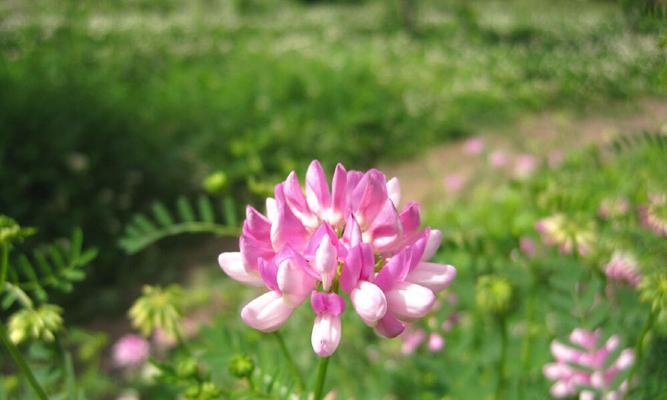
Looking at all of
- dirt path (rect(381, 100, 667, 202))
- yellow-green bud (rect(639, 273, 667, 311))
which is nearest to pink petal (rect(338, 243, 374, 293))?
yellow-green bud (rect(639, 273, 667, 311))

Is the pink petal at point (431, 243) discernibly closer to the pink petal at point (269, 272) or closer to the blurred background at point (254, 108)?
the pink petal at point (269, 272)

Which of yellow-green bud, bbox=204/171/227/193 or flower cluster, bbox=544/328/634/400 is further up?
yellow-green bud, bbox=204/171/227/193

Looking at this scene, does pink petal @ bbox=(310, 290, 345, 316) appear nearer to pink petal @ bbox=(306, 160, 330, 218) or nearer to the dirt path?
pink petal @ bbox=(306, 160, 330, 218)

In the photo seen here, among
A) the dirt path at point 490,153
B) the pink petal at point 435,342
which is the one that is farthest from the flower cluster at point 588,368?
the dirt path at point 490,153

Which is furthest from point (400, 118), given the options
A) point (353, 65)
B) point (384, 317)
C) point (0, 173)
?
point (384, 317)

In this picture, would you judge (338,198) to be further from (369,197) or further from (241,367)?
(241,367)

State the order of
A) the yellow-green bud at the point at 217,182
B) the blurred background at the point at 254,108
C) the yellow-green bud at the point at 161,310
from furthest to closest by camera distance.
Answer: the blurred background at the point at 254,108 → the yellow-green bud at the point at 217,182 → the yellow-green bud at the point at 161,310

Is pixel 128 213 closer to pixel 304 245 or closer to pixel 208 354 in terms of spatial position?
pixel 208 354
